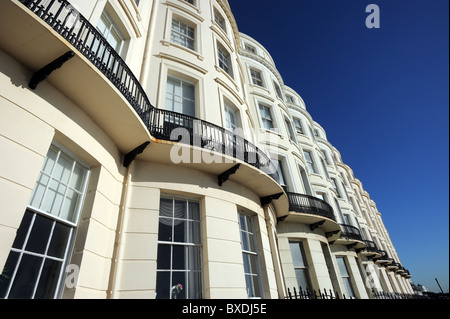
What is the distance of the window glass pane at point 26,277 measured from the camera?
3.20 m

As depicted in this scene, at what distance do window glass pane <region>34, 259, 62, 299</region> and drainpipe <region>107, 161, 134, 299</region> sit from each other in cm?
95

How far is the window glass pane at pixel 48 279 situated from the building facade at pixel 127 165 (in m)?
0.02

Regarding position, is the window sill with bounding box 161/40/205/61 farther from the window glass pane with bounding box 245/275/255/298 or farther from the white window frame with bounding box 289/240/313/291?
the white window frame with bounding box 289/240/313/291

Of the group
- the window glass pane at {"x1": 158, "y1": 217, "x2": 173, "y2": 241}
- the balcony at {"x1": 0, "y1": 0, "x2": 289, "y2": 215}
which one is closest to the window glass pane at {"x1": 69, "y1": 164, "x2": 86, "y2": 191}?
the balcony at {"x1": 0, "y1": 0, "x2": 289, "y2": 215}

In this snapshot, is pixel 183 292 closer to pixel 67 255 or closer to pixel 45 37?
pixel 67 255

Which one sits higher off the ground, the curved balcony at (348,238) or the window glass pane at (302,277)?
the curved balcony at (348,238)

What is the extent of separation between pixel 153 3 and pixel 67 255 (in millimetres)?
9887

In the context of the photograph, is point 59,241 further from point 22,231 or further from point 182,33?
point 182,33

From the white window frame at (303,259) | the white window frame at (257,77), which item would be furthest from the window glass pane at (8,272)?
the white window frame at (257,77)

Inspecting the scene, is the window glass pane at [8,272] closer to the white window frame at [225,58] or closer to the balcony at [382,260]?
the white window frame at [225,58]

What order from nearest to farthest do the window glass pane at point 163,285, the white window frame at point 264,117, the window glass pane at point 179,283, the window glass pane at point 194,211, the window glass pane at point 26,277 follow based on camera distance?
the window glass pane at point 26,277, the window glass pane at point 163,285, the window glass pane at point 179,283, the window glass pane at point 194,211, the white window frame at point 264,117

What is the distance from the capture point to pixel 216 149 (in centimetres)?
654

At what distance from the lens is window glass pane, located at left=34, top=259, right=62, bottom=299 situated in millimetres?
3531

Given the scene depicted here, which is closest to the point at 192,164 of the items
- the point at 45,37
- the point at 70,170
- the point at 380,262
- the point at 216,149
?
the point at 216,149
